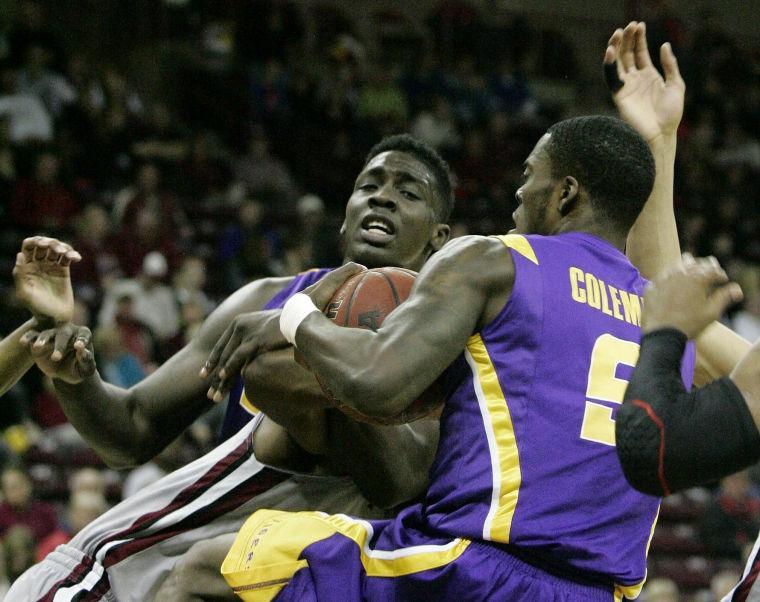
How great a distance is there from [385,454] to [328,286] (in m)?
0.48

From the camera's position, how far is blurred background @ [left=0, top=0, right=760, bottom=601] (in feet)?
30.3

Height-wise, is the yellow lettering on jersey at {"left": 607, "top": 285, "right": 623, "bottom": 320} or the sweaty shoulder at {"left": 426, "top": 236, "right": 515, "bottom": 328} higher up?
the sweaty shoulder at {"left": 426, "top": 236, "right": 515, "bottom": 328}

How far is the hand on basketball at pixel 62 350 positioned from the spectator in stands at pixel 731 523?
7045mm

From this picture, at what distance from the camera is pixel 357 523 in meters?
3.06

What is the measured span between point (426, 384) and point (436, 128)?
11.7m

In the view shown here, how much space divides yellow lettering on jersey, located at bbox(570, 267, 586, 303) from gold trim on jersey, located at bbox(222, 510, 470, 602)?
722 mm

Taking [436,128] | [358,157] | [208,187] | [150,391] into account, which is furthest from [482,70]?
[150,391]

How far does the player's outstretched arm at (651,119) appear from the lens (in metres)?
3.97

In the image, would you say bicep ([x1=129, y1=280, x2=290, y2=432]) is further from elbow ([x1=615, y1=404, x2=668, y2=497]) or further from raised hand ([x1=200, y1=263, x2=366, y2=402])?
elbow ([x1=615, y1=404, x2=668, y2=497])

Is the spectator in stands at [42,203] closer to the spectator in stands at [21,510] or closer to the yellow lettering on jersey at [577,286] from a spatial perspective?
the spectator in stands at [21,510]

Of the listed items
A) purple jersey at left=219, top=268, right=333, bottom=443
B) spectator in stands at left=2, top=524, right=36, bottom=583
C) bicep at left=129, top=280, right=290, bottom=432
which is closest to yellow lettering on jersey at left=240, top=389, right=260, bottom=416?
purple jersey at left=219, top=268, right=333, bottom=443

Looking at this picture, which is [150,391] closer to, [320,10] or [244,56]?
[244,56]

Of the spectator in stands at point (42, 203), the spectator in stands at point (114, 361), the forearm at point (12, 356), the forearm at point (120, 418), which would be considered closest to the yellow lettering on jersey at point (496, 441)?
the forearm at point (120, 418)

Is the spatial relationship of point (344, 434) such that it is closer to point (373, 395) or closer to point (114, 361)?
point (373, 395)
